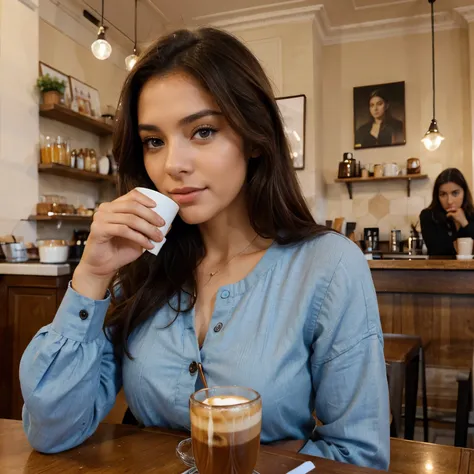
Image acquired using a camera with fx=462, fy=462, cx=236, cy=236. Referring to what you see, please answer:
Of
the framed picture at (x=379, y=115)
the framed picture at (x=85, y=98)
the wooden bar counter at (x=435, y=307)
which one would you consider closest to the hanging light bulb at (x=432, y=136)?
the framed picture at (x=379, y=115)

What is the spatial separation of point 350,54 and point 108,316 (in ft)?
17.9

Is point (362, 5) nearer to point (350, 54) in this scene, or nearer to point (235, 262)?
point (350, 54)

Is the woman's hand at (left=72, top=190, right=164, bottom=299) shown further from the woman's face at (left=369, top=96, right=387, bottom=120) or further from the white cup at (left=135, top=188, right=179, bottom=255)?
the woman's face at (left=369, top=96, right=387, bottom=120)

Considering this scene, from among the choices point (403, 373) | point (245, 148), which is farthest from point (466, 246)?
point (245, 148)

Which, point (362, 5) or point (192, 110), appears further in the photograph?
point (362, 5)

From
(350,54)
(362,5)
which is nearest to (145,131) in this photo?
(362,5)

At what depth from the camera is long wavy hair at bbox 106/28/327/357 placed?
1.03 m

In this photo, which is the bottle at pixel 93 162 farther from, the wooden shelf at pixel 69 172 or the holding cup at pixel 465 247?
the holding cup at pixel 465 247

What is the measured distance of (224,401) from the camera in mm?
643

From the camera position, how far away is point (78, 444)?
0.85 meters

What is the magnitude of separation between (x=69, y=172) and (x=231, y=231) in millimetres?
3734

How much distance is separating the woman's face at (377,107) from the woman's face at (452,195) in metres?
1.89

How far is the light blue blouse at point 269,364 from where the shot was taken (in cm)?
90

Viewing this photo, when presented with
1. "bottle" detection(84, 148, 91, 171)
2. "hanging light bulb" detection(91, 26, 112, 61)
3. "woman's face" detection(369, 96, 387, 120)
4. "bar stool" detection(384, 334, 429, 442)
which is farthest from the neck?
"woman's face" detection(369, 96, 387, 120)
